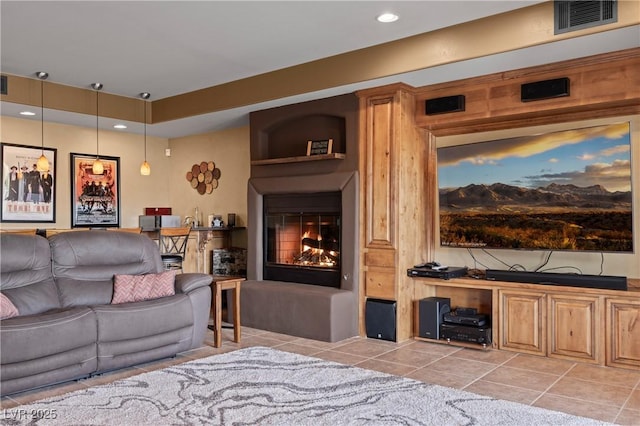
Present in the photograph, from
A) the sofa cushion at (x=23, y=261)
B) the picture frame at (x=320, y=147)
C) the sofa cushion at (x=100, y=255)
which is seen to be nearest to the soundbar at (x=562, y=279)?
the picture frame at (x=320, y=147)

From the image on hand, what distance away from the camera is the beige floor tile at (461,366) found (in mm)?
4129

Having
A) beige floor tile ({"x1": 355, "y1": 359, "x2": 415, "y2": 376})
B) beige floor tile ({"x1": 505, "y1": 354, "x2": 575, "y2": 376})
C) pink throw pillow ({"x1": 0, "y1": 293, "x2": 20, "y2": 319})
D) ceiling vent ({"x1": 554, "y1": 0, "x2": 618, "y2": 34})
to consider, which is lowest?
beige floor tile ({"x1": 505, "y1": 354, "x2": 575, "y2": 376})

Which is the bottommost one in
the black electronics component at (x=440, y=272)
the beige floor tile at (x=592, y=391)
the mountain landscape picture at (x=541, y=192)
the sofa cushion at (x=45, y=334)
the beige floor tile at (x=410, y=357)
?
the beige floor tile at (x=410, y=357)

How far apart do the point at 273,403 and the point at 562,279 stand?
267 centimetres

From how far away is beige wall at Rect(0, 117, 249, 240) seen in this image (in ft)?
23.3

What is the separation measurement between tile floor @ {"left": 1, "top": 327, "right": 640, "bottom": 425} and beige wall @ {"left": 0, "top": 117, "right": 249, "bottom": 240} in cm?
279

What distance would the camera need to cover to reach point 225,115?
21.6 feet

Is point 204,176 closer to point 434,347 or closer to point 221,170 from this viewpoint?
point 221,170

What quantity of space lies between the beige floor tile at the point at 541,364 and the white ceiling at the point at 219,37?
2.47m

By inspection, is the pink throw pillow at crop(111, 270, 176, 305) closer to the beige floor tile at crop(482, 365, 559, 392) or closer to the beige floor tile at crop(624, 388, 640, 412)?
the beige floor tile at crop(482, 365, 559, 392)

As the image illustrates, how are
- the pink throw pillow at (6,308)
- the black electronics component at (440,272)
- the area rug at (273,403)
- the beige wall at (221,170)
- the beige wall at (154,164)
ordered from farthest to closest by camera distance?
the beige wall at (221,170)
the beige wall at (154,164)
the black electronics component at (440,272)
the pink throw pillow at (6,308)
the area rug at (273,403)

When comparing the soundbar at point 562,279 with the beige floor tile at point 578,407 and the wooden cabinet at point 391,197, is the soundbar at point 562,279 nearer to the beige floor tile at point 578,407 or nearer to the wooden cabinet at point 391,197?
the wooden cabinet at point 391,197

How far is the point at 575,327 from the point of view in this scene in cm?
439

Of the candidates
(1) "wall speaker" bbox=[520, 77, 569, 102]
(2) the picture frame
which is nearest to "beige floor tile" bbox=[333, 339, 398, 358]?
(2) the picture frame
